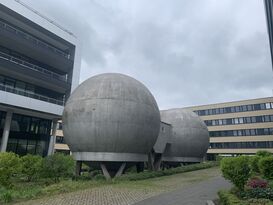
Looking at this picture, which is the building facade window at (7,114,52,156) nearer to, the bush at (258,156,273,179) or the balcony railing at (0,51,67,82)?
the balcony railing at (0,51,67,82)

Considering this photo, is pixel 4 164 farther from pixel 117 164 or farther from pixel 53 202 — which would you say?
pixel 117 164

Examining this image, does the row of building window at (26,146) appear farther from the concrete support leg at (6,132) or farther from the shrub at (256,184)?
the shrub at (256,184)

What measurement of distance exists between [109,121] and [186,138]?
17187 mm

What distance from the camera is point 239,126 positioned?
7556 centimetres

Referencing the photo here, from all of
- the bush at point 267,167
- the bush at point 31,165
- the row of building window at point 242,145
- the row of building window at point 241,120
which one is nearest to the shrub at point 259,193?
the bush at point 267,167

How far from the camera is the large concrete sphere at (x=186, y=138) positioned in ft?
120

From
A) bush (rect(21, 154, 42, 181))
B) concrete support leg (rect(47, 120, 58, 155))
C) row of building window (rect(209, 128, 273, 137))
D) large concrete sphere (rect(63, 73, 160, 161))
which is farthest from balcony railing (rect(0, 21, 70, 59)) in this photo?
row of building window (rect(209, 128, 273, 137))

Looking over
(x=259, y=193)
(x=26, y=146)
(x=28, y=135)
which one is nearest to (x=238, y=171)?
(x=259, y=193)

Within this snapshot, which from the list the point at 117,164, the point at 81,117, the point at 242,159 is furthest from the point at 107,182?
the point at 242,159

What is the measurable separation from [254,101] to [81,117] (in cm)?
6297

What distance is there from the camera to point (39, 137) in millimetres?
37750

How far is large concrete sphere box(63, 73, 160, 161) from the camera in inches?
896

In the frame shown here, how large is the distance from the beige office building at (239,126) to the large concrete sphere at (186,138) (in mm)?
39562

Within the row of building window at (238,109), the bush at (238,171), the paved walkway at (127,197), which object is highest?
the row of building window at (238,109)
